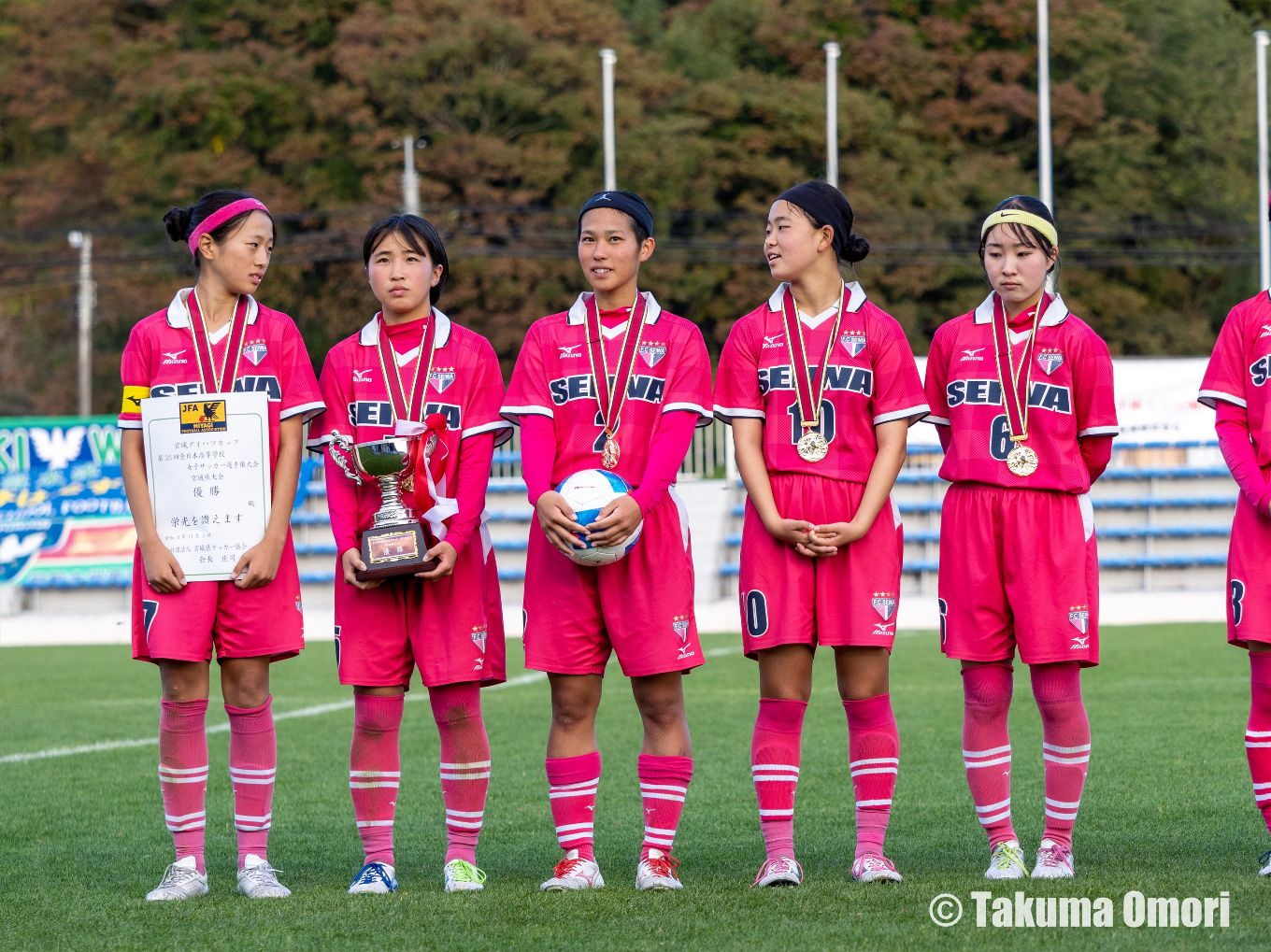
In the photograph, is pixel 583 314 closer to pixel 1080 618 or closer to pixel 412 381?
pixel 412 381

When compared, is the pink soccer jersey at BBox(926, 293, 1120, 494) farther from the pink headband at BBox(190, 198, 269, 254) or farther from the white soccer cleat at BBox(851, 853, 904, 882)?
the pink headband at BBox(190, 198, 269, 254)

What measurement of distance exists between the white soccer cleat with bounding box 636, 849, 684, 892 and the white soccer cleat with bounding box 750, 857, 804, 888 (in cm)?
24

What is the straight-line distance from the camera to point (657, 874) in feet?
14.7

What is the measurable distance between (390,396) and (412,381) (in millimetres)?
84

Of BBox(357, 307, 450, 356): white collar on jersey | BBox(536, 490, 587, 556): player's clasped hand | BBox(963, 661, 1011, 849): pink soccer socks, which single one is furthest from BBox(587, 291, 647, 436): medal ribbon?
BBox(963, 661, 1011, 849): pink soccer socks

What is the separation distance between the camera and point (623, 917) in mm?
4062

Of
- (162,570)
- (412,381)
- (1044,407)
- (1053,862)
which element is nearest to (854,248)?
(1044,407)

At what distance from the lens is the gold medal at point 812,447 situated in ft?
15.1

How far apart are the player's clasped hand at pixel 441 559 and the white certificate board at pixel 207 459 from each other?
1.81 ft

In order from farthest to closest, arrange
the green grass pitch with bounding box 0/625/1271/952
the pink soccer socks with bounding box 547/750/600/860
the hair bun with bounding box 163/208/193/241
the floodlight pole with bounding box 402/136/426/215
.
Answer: the floodlight pole with bounding box 402/136/426/215
the hair bun with bounding box 163/208/193/241
the pink soccer socks with bounding box 547/750/600/860
the green grass pitch with bounding box 0/625/1271/952

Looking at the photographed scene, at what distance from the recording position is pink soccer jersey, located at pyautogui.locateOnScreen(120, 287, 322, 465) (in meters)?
4.70

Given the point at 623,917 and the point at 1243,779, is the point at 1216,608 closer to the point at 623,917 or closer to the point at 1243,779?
the point at 1243,779

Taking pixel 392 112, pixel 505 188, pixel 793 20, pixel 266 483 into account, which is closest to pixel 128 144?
pixel 392 112

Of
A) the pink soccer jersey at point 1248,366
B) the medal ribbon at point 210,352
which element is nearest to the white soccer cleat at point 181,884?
the medal ribbon at point 210,352
